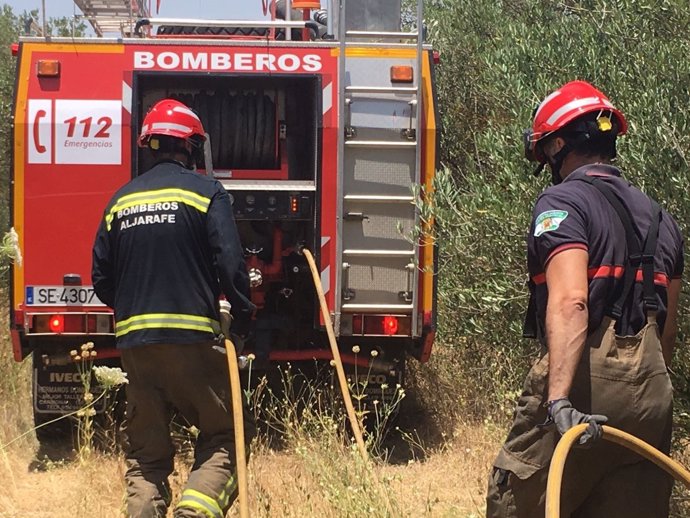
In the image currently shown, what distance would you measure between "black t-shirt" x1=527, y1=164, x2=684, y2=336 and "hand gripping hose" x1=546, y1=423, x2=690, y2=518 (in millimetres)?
360

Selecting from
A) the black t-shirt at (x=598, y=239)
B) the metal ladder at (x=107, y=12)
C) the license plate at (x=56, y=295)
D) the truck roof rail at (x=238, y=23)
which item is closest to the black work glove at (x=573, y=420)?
the black t-shirt at (x=598, y=239)

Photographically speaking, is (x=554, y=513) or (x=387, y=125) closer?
(x=554, y=513)

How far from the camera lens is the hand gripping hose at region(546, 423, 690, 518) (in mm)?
3221

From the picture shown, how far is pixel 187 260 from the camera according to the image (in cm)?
515

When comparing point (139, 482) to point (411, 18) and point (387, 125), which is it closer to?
point (387, 125)

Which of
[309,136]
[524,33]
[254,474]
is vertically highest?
[524,33]

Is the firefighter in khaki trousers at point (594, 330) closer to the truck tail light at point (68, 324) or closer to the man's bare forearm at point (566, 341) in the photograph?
the man's bare forearm at point (566, 341)

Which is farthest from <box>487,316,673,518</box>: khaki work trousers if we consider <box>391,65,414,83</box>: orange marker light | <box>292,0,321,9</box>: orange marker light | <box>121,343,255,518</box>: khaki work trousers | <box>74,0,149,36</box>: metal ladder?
<box>74,0,149,36</box>: metal ladder

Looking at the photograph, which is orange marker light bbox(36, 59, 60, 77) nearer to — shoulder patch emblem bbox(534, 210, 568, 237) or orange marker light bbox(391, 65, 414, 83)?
orange marker light bbox(391, 65, 414, 83)

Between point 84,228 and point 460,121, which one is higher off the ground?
point 460,121

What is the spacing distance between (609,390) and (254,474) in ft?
9.73

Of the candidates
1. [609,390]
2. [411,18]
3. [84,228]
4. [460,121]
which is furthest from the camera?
[411,18]

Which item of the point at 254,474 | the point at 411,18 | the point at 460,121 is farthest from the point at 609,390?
the point at 411,18

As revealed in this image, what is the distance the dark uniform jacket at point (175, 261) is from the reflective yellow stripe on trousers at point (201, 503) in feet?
2.11
